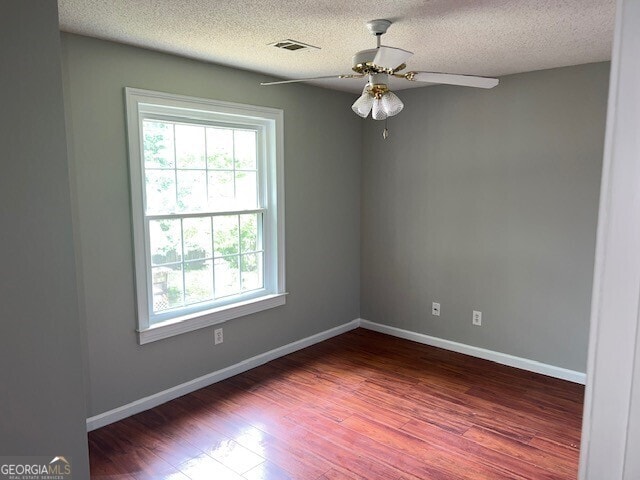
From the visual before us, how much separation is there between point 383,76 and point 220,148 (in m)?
1.58

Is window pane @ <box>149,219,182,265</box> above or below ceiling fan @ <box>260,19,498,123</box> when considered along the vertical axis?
below

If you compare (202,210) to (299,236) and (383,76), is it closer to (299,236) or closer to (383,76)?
(299,236)

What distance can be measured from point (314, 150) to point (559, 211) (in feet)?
6.79

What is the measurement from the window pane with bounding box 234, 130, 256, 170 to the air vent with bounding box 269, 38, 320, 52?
942 mm

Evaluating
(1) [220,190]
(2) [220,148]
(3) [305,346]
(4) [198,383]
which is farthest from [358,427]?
(2) [220,148]

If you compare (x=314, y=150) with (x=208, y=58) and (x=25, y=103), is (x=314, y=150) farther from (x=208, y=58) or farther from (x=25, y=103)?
(x=25, y=103)

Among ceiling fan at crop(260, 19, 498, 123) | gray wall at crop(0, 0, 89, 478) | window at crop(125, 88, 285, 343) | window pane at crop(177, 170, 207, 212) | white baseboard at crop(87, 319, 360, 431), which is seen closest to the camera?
gray wall at crop(0, 0, 89, 478)

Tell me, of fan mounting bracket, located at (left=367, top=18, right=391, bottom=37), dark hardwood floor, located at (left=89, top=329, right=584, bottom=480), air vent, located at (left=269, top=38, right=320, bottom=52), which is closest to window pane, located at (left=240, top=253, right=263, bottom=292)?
dark hardwood floor, located at (left=89, top=329, right=584, bottom=480)

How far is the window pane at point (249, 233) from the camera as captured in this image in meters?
3.68

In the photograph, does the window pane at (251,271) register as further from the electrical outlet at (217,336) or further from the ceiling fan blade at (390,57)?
the ceiling fan blade at (390,57)

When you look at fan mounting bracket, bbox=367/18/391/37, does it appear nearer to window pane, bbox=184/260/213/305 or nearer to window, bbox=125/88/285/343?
window, bbox=125/88/285/343

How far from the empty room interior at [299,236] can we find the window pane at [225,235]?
0.7 inches

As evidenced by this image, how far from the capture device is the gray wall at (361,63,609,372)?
3383 mm

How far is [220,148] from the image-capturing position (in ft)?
11.3
